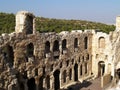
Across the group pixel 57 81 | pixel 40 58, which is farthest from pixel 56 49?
pixel 57 81

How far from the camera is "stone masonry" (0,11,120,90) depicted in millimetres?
29250

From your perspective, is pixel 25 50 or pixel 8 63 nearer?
pixel 8 63

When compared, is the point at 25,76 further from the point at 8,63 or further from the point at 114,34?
the point at 114,34

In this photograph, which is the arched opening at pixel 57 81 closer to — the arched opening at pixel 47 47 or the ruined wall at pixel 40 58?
the ruined wall at pixel 40 58

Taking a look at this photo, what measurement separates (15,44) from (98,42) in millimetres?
16150

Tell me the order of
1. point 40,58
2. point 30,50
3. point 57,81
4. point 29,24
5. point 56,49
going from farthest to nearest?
1. point 57,81
2. point 56,49
3. point 40,58
4. point 29,24
5. point 30,50

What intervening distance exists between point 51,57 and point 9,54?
6410 mm

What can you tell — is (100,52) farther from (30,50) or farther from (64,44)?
(30,50)

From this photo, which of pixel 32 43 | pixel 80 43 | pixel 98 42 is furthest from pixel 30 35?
pixel 98 42

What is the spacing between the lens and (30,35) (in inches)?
1227

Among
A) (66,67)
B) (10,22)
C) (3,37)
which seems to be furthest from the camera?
(10,22)

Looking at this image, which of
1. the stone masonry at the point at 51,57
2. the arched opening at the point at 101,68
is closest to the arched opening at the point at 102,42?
the stone masonry at the point at 51,57

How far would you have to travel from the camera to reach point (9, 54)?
29.6 m

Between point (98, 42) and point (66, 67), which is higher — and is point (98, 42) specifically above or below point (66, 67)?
above
